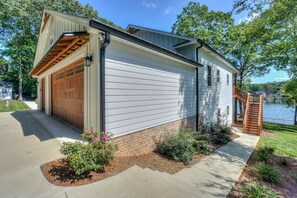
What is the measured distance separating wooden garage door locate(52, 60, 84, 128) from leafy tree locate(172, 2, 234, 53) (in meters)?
15.8

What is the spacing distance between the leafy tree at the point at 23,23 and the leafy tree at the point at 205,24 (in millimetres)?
13769

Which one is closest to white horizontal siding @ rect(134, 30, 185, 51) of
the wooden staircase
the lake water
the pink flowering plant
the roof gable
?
the roof gable

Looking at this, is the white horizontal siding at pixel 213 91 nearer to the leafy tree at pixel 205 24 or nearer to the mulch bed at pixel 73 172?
the leafy tree at pixel 205 24

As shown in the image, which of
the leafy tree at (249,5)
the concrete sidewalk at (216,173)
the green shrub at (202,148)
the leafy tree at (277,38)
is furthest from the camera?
the leafy tree at (277,38)

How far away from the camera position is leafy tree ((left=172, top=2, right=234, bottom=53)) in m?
17.2

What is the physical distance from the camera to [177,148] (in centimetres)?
556

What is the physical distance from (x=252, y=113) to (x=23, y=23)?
33840 mm

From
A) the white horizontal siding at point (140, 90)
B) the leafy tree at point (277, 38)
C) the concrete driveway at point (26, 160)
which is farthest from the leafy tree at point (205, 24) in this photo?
the concrete driveway at point (26, 160)

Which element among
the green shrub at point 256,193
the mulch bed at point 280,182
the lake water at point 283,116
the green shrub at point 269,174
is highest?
the green shrub at point 256,193

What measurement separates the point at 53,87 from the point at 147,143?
7.43 metres

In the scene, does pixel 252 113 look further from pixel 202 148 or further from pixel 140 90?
pixel 140 90

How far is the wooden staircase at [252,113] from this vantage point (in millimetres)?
12000

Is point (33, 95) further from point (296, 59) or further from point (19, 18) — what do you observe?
point (296, 59)

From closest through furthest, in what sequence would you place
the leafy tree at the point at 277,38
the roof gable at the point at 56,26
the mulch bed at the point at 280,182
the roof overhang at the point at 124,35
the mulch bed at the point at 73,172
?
1. the mulch bed at the point at 73,172
2. the roof overhang at the point at 124,35
3. the mulch bed at the point at 280,182
4. the roof gable at the point at 56,26
5. the leafy tree at the point at 277,38
